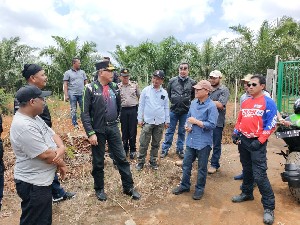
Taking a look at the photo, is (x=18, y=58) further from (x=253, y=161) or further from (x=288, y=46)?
(x=253, y=161)

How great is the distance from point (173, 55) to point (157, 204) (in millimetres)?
11308

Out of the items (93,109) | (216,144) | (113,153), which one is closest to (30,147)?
(93,109)

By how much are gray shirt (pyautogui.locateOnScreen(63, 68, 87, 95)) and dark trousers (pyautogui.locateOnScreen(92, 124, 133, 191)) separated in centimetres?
389

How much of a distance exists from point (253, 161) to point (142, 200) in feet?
5.40

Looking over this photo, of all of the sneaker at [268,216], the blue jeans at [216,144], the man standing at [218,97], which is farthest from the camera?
the blue jeans at [216,144]

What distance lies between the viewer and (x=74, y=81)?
304 inches

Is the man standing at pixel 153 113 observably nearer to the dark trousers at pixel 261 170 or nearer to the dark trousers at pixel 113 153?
the dark trousers at pixel 113 153

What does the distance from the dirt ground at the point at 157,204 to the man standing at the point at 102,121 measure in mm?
252

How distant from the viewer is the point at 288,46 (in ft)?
40.5

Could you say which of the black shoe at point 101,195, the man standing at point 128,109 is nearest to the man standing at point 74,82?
the man standing at point 128,109

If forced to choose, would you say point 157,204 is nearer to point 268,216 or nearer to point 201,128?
point 201,128

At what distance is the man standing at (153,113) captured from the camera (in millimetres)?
5215

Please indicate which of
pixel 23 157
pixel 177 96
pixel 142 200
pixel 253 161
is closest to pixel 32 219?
pixel 23 157

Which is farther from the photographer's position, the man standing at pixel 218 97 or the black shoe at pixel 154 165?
the black shoe at pixel 154 165
